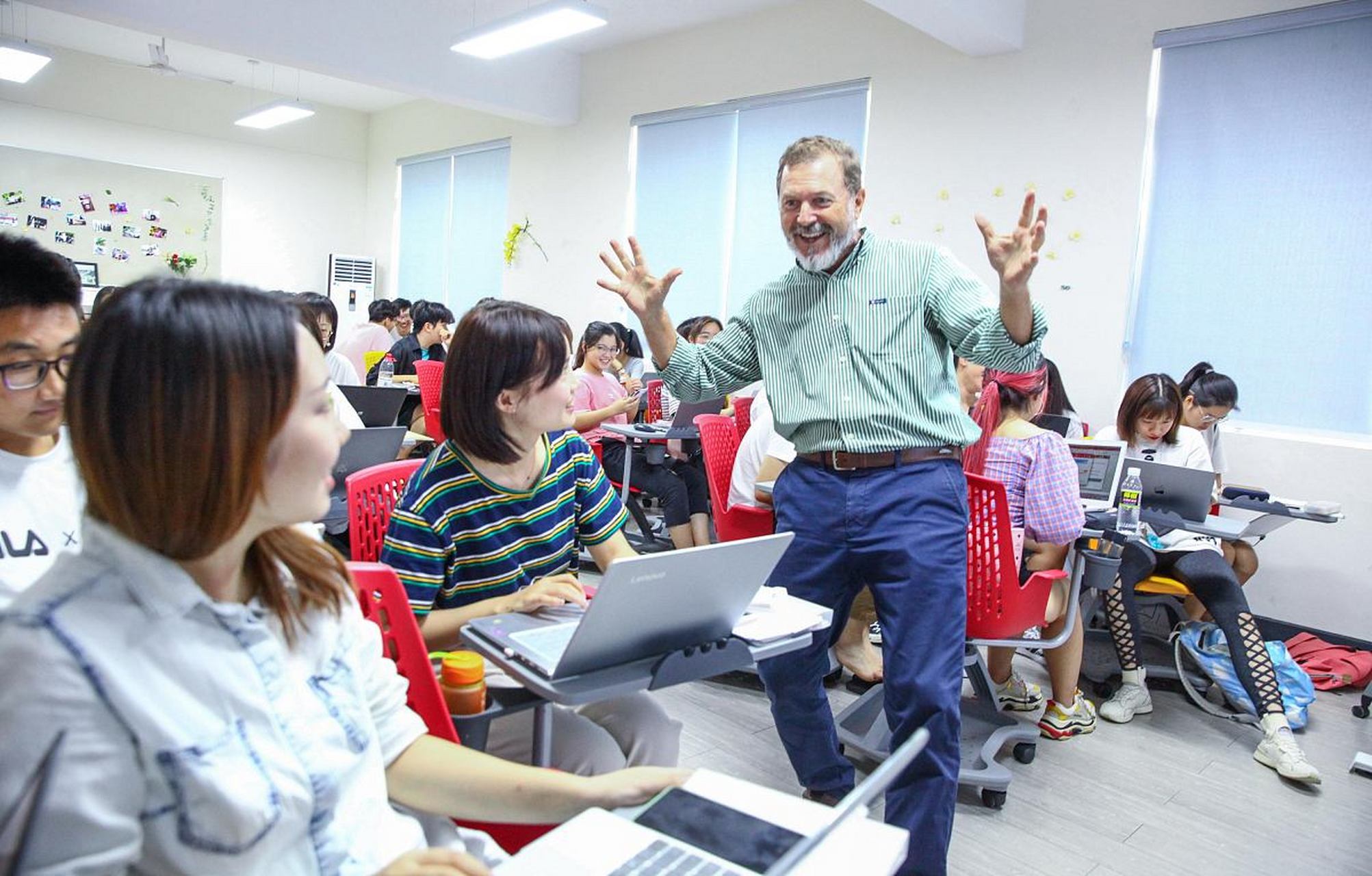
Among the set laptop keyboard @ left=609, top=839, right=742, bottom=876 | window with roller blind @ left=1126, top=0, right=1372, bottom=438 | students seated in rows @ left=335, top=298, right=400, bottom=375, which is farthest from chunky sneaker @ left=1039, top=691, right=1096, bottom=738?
students seated in rows @ left=335, top=298, right=400, bottom=375

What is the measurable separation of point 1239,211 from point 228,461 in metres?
4.82

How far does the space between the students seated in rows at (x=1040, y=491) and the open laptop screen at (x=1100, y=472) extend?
0.42 m

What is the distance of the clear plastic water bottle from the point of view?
109 inches

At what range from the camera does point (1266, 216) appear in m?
4.25

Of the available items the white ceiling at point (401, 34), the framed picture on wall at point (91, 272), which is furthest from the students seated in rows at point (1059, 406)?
the framed picture on wall at point (91, 272)

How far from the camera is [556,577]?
1.51m

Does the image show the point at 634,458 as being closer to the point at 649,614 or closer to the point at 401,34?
the point at 649,614

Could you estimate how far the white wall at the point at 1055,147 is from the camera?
4.16m

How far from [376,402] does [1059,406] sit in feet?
10.3

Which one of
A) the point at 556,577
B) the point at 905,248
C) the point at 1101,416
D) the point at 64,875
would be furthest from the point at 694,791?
the point at 1101,416

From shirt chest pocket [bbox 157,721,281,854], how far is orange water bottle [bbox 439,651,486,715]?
442 mm

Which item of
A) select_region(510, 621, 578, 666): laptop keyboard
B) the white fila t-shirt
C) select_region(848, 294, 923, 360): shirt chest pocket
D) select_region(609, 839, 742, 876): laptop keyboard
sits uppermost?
select_region(848, 294, 923, 360): shirt chest pocket

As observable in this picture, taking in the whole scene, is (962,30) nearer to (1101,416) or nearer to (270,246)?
(1101,416)

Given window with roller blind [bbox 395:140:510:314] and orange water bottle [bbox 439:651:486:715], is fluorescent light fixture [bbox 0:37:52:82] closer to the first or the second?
window with roller blind [bbox 395:140:510:314]
